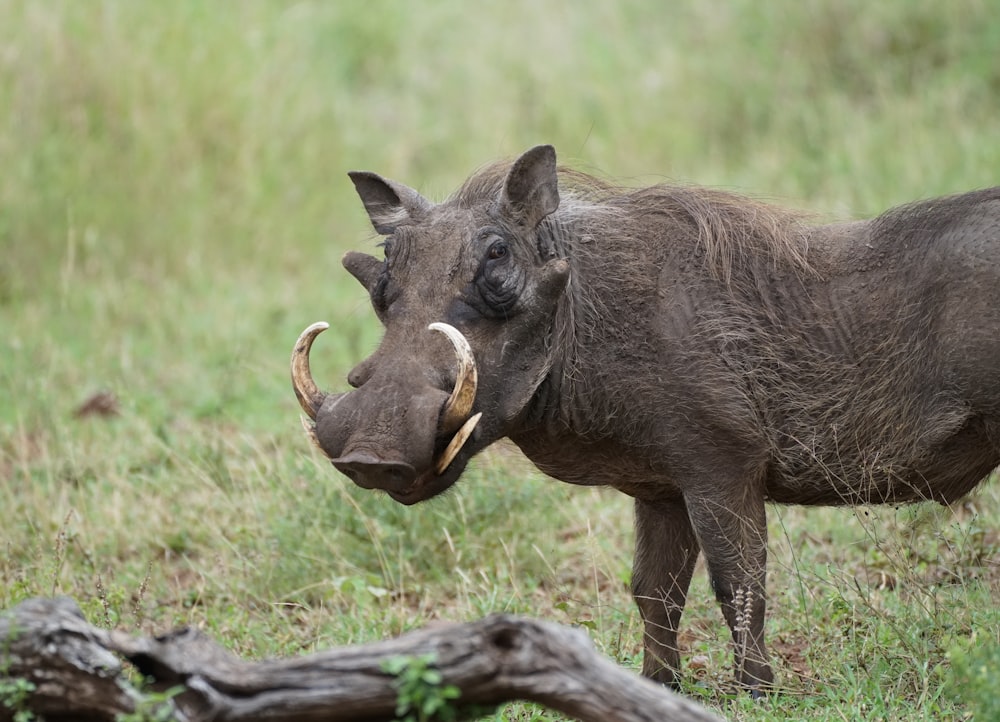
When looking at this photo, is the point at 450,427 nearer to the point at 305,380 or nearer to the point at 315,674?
the point at 305,380

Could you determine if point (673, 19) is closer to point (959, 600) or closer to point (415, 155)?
point (415, 155)

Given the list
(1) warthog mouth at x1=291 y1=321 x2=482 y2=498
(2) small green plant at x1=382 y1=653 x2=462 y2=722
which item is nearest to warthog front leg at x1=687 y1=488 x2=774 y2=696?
(1) warthog mouth at x1=291 y1=321 x2=482 y2=498

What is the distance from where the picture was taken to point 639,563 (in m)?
4.05

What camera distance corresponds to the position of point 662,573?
4.01 metres

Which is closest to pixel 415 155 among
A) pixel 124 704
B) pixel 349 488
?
pixel 349 488

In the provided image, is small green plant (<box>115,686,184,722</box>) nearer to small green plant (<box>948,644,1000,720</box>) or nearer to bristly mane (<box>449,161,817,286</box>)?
small green plant (<box>948,644,1000,720</box>)

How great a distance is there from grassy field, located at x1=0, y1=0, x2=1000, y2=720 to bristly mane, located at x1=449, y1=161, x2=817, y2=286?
283mm

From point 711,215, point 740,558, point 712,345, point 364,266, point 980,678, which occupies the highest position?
point 711,215

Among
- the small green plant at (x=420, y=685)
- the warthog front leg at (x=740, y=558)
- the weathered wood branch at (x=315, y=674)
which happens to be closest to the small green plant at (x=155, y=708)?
the weathered wood branch at (x=315, y=674)

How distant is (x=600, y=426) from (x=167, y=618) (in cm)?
167

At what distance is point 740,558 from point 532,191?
1.12 m

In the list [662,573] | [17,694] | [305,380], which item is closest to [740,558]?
[662,573]

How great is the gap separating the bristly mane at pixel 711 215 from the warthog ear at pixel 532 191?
0.32 ft

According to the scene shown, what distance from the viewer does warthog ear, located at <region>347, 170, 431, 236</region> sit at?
3804 millimetres
